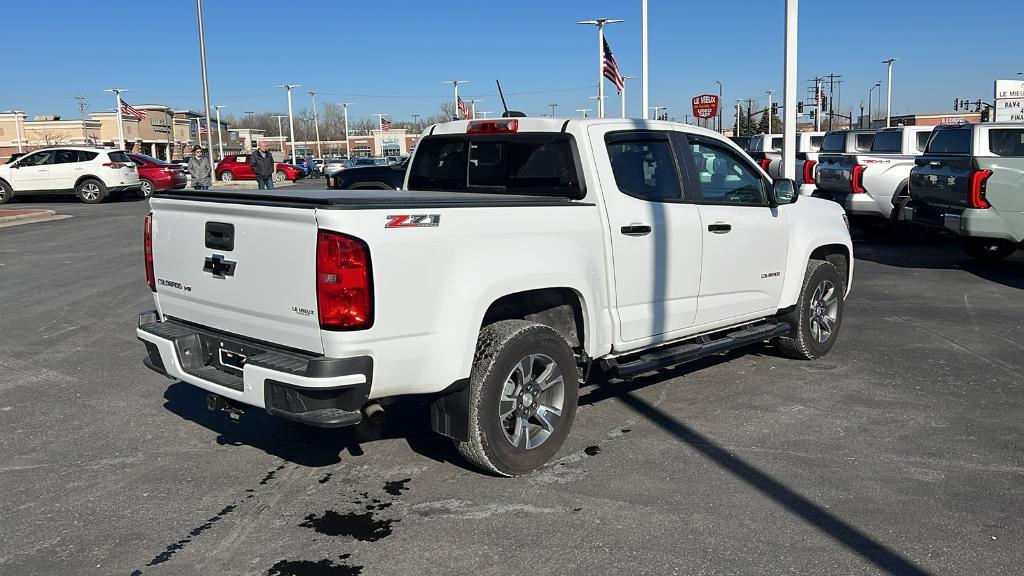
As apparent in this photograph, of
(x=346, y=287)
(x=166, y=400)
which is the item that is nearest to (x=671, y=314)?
(x=346, y=287)

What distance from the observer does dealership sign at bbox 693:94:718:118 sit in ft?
105

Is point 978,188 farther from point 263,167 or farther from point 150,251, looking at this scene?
point 263,167

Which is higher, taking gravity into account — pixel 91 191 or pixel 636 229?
pixel 91 191

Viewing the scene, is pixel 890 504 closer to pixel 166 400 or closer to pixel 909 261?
pixel 166 400

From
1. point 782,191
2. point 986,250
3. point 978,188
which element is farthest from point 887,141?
point 782,191

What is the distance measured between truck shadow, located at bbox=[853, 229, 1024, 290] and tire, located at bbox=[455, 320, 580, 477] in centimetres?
818

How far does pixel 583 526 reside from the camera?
417 cm

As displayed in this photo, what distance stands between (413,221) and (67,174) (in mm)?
25787

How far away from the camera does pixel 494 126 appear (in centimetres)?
586

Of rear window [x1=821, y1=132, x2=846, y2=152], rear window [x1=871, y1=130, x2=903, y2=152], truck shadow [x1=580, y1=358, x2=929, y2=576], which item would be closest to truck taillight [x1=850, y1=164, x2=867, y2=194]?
rear window [x1=871, y1=130, x2=903, y2=152]

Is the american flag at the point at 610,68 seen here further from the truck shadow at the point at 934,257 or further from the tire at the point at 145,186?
the tire at the point at 145,186

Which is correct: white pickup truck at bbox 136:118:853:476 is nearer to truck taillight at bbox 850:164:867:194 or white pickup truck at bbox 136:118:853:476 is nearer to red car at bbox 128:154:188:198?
truck taillight at bbox 850:164:867:194

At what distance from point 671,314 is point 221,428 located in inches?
118

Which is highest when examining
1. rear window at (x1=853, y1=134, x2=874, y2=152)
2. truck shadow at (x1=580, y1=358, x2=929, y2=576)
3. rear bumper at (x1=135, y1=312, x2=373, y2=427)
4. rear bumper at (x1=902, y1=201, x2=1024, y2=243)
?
rear window at (x1=853, y1=134, x2=874, y2=152)
